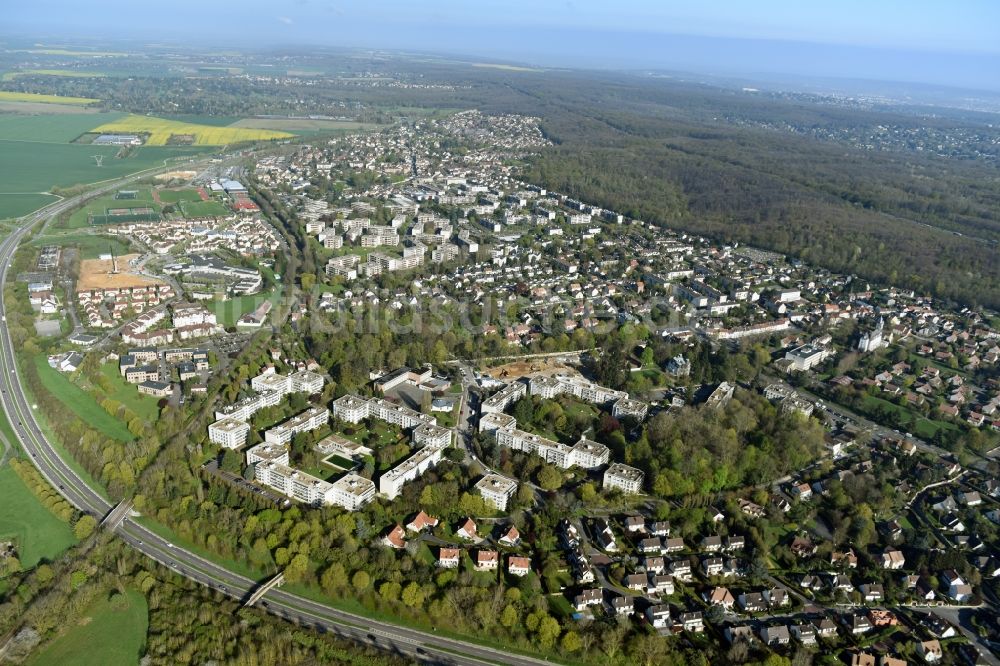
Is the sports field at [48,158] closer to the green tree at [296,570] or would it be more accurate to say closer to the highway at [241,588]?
the highway at [241,588]

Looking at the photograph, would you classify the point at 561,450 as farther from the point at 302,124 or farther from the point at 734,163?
the point at 302,124

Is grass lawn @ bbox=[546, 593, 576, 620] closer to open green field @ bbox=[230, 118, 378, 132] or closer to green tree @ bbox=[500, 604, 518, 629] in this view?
green tree @ bbox=[500, 604, 518, 629]

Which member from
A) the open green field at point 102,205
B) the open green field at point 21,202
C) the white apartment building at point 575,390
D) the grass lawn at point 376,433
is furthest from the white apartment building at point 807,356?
the open green field at point 21,202

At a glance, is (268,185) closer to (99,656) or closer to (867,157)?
(99,656)

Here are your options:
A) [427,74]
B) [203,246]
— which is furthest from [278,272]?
[427,74]

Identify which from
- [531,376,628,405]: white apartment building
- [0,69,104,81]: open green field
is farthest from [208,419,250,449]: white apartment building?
[0,69,104,81]: open green field
